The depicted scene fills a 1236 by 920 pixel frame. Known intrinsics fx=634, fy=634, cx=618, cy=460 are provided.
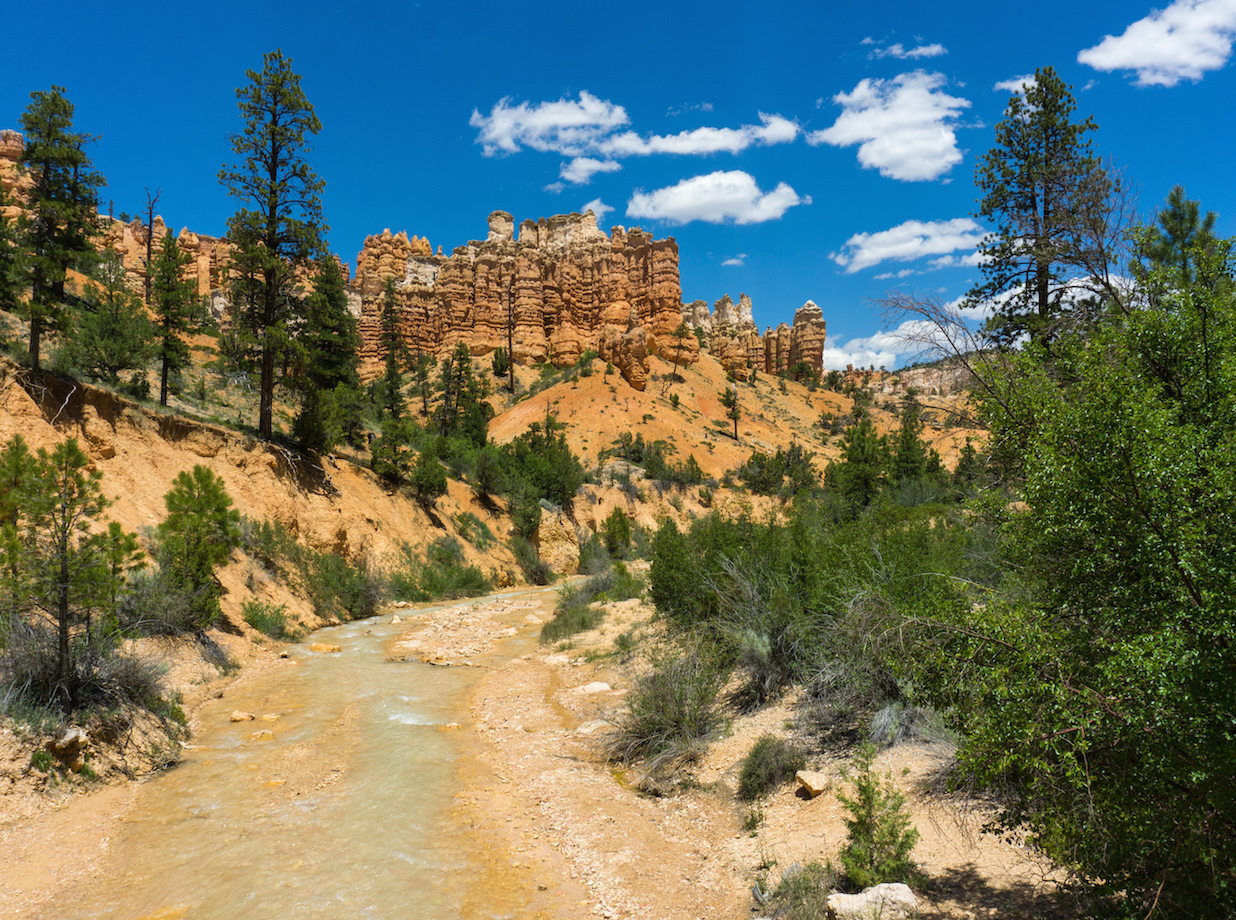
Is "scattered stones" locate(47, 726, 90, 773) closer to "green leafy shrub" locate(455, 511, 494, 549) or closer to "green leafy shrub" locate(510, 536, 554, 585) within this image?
"green leafy shrub" locate(455, 511, 494, 549)

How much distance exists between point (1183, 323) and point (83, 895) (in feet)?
29.3

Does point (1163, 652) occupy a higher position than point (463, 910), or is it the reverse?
point (1163, 652)

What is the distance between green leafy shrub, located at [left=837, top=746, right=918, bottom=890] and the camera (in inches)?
188

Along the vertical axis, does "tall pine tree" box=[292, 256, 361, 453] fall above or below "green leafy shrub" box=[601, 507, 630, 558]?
above

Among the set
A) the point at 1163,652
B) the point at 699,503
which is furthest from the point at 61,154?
the point at 699,503

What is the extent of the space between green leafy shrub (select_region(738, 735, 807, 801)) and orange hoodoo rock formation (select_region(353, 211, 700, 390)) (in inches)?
2451

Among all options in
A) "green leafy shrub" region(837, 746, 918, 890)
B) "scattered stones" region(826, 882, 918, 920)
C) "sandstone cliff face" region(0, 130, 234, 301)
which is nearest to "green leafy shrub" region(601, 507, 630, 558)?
"green leafy shrub" region(837, 746, 918, 890)

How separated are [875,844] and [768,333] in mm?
101036

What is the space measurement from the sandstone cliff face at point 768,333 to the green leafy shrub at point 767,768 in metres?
80.1

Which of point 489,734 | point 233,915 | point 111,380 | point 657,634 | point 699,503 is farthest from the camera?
point 699,503

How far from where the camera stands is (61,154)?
16.0m

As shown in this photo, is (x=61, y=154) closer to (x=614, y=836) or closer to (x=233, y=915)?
(x=233, y=915)

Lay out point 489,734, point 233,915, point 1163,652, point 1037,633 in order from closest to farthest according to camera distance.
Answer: point 1163,652 < point 1037,633 < point 233,915 < point 489,734

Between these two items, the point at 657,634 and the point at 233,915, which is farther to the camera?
the point at 657,634
